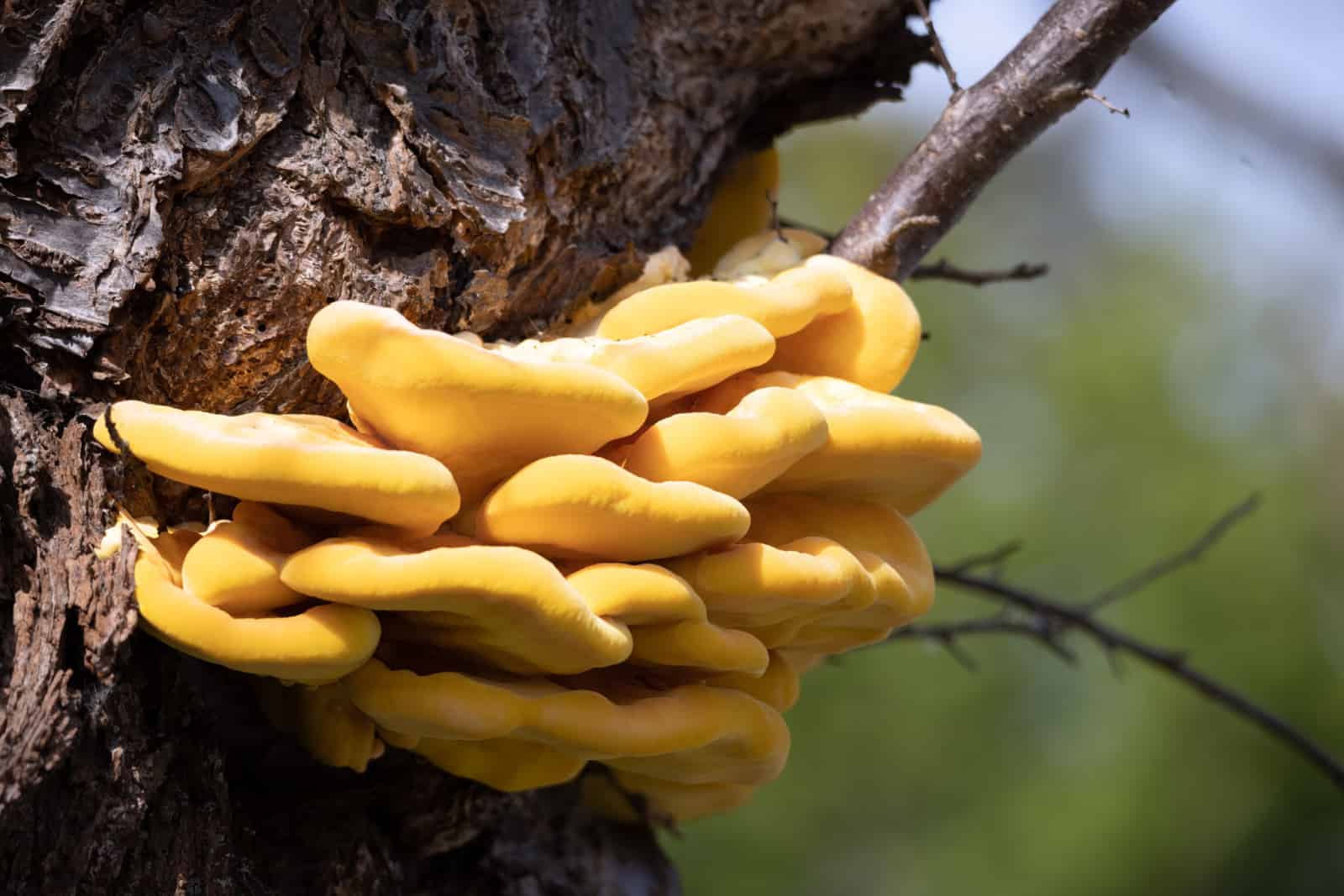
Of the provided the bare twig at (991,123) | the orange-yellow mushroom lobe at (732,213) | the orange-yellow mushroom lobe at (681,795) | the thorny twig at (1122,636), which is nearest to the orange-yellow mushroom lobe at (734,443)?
the bare twig at (991,123)

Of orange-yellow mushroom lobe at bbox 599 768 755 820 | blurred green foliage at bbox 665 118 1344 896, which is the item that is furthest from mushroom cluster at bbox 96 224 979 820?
blurred green foliage at bbox 665 118 1344 896

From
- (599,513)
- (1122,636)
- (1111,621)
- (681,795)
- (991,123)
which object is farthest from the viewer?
(1111,621)

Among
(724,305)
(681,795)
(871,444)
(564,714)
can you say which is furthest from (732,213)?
(564,714)

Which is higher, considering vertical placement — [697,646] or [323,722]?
[697,646]

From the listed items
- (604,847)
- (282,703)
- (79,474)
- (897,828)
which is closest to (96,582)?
(79,474)

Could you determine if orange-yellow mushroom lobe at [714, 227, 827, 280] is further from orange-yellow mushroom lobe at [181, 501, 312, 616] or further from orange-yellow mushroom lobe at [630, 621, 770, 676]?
orange-yellow mushroom lobe at [181, 501, 312, 616]

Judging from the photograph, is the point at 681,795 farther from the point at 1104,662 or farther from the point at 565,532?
the point at 1104,662
